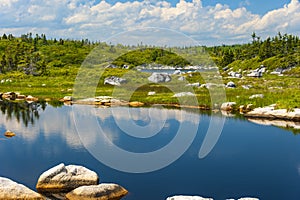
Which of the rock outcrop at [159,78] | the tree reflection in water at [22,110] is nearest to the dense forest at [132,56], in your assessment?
the rock outcrop at [159,78]

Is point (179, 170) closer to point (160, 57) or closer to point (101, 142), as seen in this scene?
point (101, 142)

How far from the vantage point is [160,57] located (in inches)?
6624

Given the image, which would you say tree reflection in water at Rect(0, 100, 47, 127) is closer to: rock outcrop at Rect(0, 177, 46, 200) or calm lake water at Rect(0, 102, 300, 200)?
calm lake water at Rect(0, 102, 300, 200)

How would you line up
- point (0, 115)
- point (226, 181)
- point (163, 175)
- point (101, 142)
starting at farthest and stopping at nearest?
point (0, 115)
point (101, 142)
point (163, 175)
point (226, 181)

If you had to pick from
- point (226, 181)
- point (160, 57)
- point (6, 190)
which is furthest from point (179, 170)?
point (160, 57)

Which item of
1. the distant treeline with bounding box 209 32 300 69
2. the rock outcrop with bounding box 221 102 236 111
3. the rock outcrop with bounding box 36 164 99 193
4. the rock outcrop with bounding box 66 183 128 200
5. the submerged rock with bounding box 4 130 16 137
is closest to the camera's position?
the rock outcrop with bounding box 66 183 128 200

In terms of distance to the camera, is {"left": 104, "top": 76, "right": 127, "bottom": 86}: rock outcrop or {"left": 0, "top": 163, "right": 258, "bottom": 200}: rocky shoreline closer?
{"left": 0, "top": 163, "right": 258, "bottom": 200}: rocky shoreline

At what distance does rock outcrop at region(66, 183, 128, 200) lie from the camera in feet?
73.9

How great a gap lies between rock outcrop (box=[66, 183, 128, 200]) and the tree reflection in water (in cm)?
2578

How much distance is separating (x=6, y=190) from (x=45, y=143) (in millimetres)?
14704

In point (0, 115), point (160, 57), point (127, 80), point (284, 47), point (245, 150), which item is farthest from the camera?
point (160, 57)

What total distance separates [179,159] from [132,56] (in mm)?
125877

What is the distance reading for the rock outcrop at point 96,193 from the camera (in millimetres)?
22513

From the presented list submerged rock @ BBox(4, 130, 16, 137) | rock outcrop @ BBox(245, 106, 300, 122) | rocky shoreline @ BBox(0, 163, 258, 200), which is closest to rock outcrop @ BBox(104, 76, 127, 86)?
rock outcrop @ BBox(245, 106, 300, 122)
